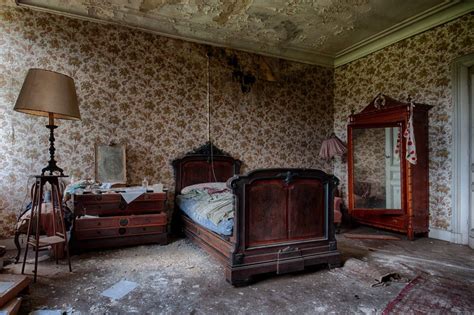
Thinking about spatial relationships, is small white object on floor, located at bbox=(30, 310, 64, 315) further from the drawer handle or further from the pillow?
the pillow

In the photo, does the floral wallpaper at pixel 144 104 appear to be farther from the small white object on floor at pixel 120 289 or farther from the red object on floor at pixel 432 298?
the red object on floor at pixel 432 298

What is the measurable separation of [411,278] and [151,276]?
2309mm

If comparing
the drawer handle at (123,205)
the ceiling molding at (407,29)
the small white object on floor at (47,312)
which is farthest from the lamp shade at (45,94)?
the ceiling molding at (407,29)

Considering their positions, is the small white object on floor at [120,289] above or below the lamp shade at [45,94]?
below

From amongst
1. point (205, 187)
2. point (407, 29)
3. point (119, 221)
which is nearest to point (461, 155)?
point (407, 29)

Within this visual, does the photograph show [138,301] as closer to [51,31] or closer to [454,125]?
[51,31]

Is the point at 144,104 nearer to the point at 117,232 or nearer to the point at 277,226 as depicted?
the point at 117,232

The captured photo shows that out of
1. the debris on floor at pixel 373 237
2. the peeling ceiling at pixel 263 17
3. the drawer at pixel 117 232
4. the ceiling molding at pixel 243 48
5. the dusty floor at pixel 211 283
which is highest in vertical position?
the peeling ceiling at pixel 263 17

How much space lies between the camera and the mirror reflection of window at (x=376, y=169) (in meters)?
4.21

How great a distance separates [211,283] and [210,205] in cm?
85

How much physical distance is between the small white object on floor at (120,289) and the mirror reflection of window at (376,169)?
11.2 feet

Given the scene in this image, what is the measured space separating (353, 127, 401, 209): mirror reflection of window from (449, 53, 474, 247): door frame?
658mm

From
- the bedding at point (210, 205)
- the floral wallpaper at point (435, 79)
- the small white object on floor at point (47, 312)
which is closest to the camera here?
the small white object on floor at point (47, 312)

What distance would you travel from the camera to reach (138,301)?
2.17m
